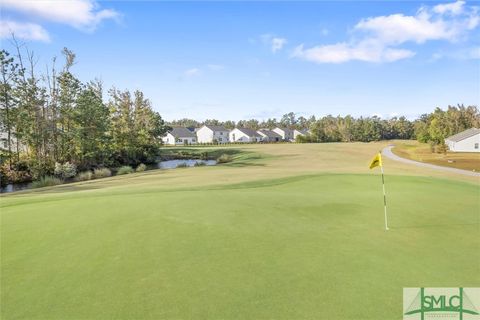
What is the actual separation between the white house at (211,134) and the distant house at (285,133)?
2797 centimetres

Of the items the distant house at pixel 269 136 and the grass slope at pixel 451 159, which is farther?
the distant house at pixel 269 136

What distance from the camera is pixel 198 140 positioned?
394ft

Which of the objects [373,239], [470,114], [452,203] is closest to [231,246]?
[373,239]

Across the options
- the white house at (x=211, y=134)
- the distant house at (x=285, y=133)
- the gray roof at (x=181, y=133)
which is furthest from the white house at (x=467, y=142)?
the distant house at (x=285, y=133)

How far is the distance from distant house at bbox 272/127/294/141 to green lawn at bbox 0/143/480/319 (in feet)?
425

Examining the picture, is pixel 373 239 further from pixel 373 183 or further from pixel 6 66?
pixel 6 66

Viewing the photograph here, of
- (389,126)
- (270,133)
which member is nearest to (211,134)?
(270,133)

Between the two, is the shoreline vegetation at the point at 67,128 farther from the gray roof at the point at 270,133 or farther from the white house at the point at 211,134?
the gray roof at the point at 270,133

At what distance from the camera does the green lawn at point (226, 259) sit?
13.6 ft

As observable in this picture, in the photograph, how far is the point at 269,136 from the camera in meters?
131

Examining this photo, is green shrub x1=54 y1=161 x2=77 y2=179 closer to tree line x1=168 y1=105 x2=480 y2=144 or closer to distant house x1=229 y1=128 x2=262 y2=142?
tree line x1=168 y1=105 x2=480 y2=144

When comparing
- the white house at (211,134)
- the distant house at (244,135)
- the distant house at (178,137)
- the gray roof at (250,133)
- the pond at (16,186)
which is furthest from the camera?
the gray roof at (250,133)

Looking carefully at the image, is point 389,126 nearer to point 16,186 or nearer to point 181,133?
point 181,133
